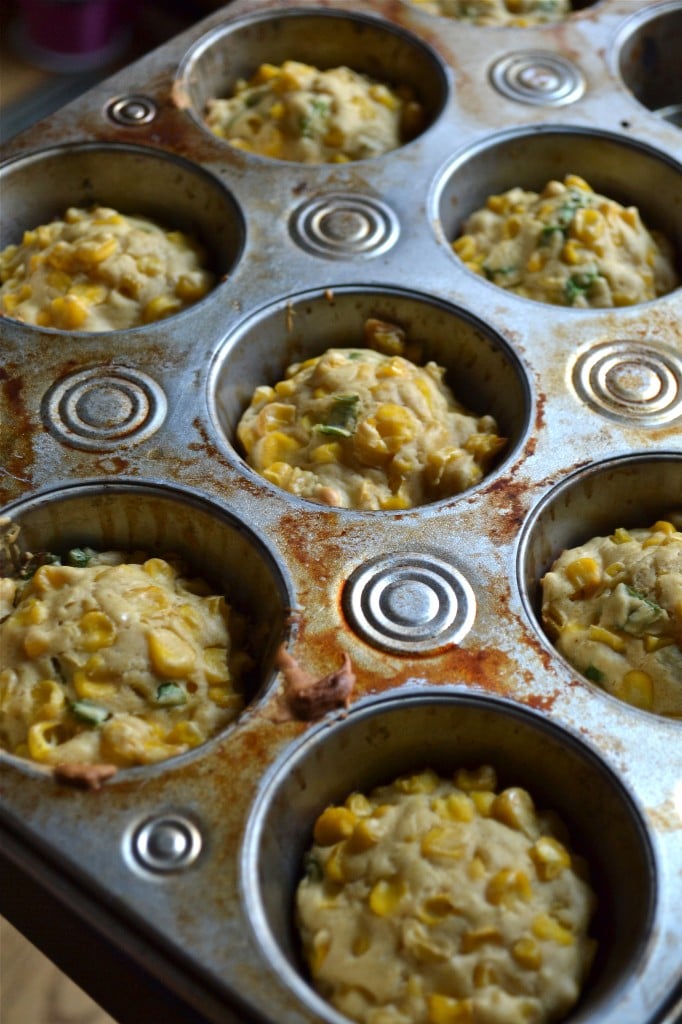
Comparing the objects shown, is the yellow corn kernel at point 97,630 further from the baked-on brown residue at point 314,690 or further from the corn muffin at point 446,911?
the corn muffin at point 446,911

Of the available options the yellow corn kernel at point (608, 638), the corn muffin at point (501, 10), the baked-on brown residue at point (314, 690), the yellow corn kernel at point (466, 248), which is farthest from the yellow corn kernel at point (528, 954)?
the corn muffin at point (501, 10)

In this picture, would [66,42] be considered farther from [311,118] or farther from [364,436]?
[364,436]

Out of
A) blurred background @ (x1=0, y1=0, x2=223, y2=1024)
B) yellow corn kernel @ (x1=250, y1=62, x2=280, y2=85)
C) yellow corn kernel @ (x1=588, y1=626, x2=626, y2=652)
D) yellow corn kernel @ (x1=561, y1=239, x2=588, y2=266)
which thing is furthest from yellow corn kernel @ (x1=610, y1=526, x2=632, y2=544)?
blurred background @ (x1=0, y1=0, x2=223, y2=1024)

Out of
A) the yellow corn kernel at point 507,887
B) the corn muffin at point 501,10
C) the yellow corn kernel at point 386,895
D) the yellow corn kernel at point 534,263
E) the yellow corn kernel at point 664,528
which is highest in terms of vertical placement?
the corn muffin at point 501,10

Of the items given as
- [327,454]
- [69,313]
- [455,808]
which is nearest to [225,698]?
[455,808]

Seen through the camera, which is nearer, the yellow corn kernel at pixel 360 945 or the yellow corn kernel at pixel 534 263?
the yellow corn kernel at pixel 360 945

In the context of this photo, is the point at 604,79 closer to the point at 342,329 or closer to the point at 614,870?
the point at 342,329
